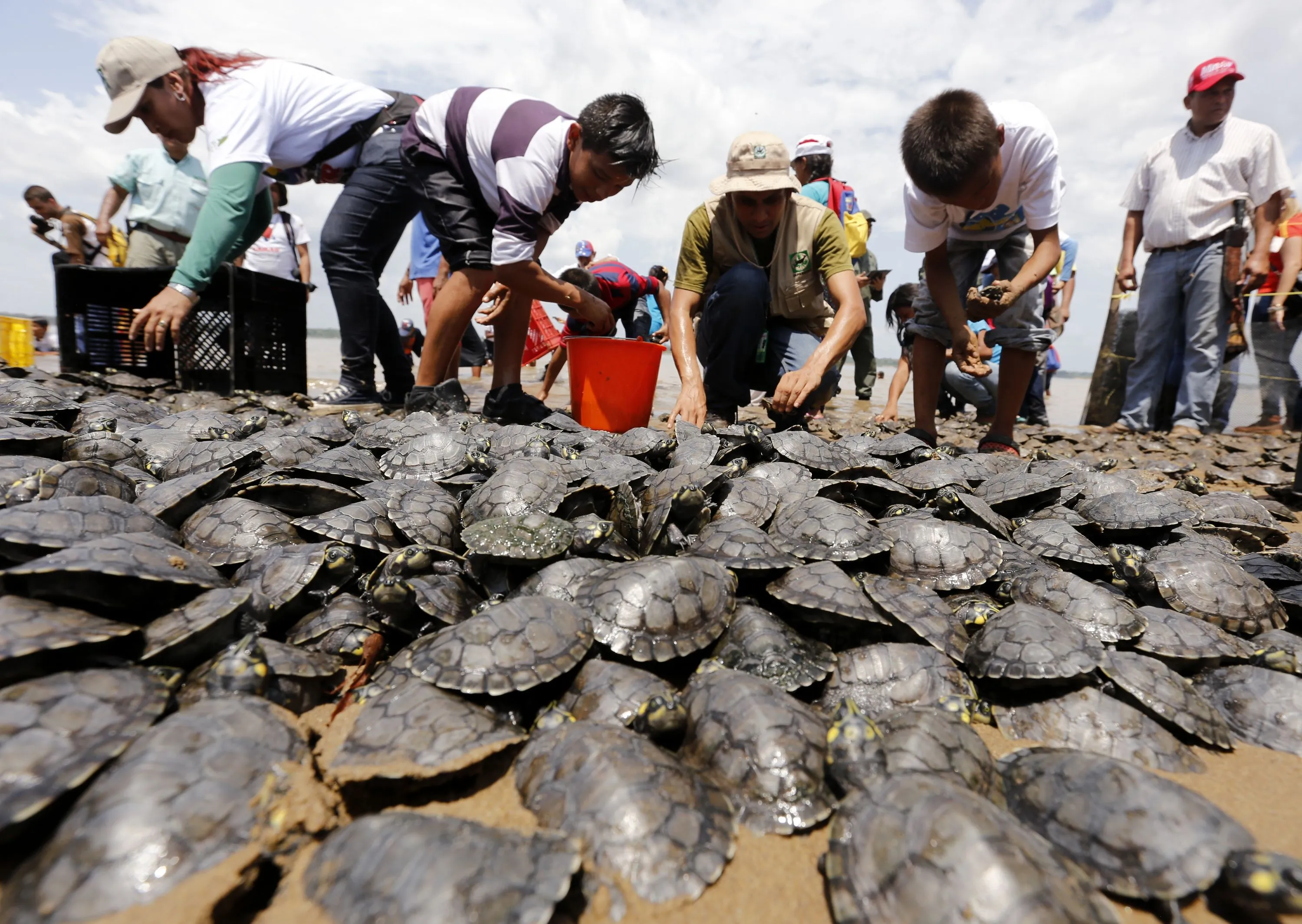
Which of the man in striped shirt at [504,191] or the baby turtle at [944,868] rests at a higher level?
the man in striped shirt at [504,191]

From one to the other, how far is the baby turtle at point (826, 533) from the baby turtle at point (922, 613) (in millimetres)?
218

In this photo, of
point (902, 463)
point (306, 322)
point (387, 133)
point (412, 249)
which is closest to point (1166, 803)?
→ point (902, 463)

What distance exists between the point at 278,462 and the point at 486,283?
7.82 feet

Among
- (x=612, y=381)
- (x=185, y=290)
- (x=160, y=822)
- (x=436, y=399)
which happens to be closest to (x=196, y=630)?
(x=160, y=822)

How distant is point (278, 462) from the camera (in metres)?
4.17

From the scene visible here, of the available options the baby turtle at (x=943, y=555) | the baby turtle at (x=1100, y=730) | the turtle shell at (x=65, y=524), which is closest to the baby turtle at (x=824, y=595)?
the baby turtle at (x=943, y=555)

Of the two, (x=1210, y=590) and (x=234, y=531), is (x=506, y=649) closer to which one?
(x=234, y=531)

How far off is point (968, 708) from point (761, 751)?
3.07ft

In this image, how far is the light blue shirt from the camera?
810 cm

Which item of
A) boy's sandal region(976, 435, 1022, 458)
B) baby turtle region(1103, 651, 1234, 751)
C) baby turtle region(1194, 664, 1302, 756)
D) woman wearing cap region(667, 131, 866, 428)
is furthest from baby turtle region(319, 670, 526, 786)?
boy's sandal region(976, 435, 1022, 458)

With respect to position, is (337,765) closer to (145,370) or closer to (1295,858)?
(1295,858)

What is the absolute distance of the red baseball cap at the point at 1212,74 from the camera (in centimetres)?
725

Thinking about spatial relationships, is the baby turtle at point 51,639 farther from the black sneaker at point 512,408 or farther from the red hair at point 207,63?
the red hair at point 207,63

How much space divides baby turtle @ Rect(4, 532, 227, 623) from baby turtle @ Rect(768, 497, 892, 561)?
105 inches
